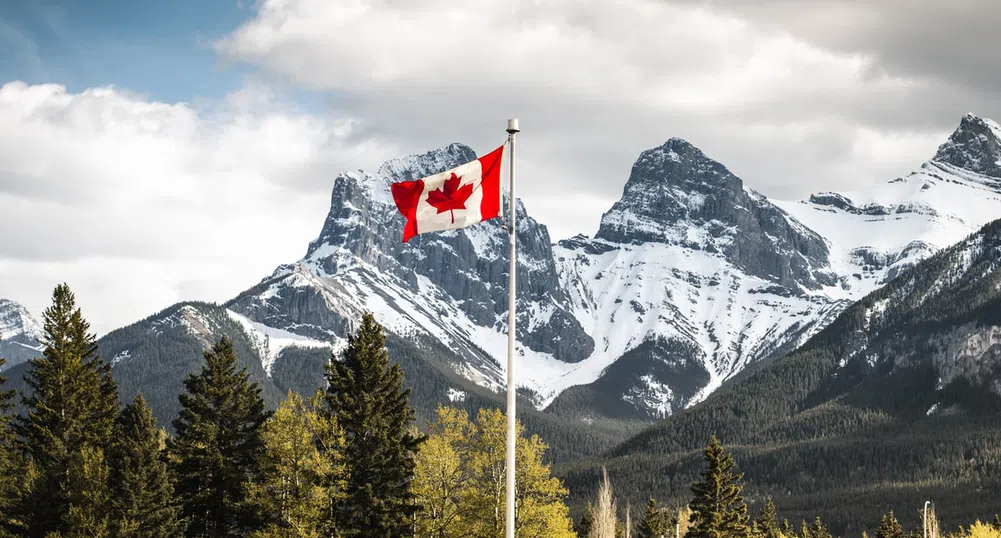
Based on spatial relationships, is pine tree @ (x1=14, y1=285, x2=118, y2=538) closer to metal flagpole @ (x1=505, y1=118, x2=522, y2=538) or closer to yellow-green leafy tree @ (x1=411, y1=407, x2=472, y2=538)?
yellow-green leafy tree @ (x1=411, y1=407, x2=472, y2=538)

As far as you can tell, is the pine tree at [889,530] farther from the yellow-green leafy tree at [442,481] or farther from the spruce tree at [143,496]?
the spruce tree at [143,496]

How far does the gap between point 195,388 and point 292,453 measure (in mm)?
11083

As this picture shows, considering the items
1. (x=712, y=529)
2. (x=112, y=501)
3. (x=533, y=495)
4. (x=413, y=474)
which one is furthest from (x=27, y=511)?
(x=712, y=529)

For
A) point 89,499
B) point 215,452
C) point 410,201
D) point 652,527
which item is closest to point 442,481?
point 215,452

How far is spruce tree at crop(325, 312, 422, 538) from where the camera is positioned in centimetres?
6575

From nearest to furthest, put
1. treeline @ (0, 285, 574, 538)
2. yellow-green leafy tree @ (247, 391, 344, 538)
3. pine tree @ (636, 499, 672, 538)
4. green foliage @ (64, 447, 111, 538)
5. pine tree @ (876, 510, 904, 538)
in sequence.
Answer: yellow-green leafy tree @ (247, 391, 344, 538) < green foliage @ (64, 447, 111, 538) < treeline @ (0, 285, 574, 538) < pine tree @ (876, 510, 904, 538) < pine tree @ (636, 499, 672, 538)

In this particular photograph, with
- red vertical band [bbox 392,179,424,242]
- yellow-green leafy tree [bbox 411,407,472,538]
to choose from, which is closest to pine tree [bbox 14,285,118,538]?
yellow-green leafy tree [bbox 411,407,472,538]

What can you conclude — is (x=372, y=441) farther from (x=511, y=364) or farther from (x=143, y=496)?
(x=511, y=364)

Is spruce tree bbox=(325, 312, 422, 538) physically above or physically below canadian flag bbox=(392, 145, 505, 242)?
below

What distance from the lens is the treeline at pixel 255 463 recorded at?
214 feet

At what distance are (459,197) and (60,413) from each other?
44194 mm

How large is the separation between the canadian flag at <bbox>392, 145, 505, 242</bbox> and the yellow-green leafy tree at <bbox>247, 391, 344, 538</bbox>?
27269 millimetres

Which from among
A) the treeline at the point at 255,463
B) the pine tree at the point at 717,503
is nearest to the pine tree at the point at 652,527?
the pine tree at the point at 717,503

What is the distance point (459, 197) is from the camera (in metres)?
40.4
